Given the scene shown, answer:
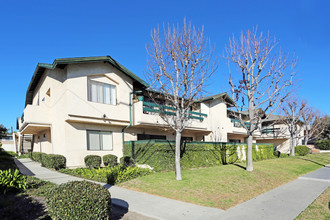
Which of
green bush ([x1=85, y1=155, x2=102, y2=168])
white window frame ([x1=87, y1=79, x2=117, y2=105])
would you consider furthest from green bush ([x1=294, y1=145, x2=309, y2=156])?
green bush ([x1=85, y1=155, x2=102, y2=168])

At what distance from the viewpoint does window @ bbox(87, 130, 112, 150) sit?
15.4 meters

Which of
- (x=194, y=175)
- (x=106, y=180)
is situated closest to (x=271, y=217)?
(x=194, y=175)

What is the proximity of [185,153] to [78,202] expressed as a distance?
32.3ft

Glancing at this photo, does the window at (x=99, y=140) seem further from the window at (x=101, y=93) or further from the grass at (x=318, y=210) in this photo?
the grass at (x=318, y=210)

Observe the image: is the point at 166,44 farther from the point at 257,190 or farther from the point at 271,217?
the point at 271,217

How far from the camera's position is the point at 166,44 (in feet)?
38.8

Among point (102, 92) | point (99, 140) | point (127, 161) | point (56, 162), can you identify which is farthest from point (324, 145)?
point (56, 162)

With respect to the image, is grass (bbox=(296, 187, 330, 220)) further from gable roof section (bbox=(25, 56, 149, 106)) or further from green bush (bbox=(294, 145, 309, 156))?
green bush (bbox=(294, 145, 309, 156))

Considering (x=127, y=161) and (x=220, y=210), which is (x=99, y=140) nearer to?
(x=127, y=161)

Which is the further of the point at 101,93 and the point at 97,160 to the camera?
the point at 101,93

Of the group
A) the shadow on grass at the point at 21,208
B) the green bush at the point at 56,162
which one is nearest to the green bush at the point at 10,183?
the shadow on grass at the point at 21,208

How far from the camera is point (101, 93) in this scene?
16.1m

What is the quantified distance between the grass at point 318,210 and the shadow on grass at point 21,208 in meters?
6.99

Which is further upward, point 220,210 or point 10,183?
point 10,183
